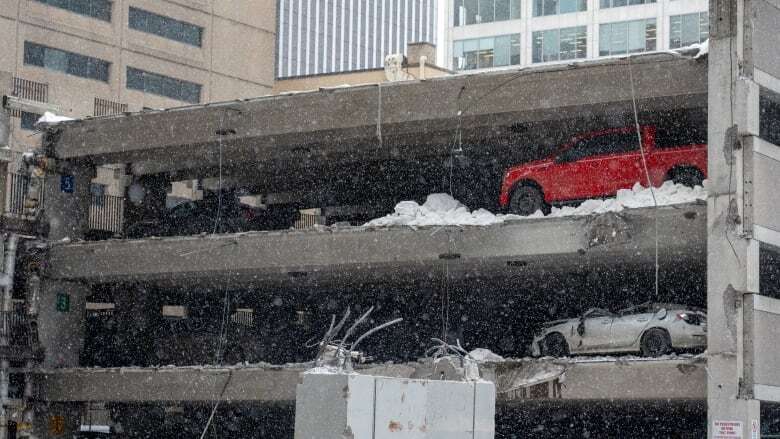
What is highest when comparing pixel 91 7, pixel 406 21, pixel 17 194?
pixel 406 21

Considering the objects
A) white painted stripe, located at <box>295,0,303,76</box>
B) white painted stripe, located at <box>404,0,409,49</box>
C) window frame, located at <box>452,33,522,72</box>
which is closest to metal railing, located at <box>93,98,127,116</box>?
window frame, located at <box>452,33,522,72</box>

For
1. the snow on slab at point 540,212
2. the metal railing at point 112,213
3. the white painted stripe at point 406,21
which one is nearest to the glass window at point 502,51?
the metal railing at point 112,213

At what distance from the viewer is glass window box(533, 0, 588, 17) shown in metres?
71.2

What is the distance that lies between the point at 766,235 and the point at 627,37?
1797 inches

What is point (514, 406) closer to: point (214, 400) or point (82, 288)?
point (214, 400)

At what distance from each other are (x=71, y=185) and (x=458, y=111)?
12736 mm

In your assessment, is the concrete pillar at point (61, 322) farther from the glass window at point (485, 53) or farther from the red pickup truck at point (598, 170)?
the glass window at point (485, 53)

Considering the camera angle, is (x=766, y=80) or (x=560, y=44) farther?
(x=560, y=44)

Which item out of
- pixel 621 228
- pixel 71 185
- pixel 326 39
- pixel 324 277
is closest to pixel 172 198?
pixel 71 185

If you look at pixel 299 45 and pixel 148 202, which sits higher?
pixel 299 45

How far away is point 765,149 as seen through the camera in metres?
25.6

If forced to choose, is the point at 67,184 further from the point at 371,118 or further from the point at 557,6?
the point at 557,6

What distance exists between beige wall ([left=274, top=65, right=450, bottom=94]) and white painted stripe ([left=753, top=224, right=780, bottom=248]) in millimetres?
33828

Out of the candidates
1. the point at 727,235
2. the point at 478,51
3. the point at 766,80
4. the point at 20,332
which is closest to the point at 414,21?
the point at 478,51
